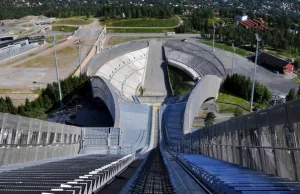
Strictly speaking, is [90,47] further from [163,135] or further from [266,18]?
[266,18]

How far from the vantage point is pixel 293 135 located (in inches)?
283

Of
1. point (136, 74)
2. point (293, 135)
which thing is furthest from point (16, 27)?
point (293, 135)

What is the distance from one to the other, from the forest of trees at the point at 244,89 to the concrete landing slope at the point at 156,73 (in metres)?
8.18

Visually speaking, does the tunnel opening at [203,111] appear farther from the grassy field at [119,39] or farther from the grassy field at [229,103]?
the grassy field at [119,39]

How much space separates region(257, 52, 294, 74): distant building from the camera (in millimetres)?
54244

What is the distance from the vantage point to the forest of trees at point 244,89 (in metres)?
43.4

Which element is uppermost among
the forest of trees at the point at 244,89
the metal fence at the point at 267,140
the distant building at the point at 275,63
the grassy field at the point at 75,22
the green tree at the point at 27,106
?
the grassy field at the point at 75,22

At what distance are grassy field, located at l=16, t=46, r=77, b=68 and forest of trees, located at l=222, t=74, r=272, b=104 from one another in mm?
22231

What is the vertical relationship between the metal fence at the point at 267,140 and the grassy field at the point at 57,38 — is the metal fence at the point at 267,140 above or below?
below

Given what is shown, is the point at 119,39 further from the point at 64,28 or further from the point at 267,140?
the point at 267,140

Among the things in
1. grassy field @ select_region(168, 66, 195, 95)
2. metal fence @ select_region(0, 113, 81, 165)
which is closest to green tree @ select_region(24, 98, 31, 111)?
metal fence @ select_region(0, 113, 81, 165)

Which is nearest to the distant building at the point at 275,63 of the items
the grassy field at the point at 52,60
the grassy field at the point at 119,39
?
the grassy field at the point at 119,39

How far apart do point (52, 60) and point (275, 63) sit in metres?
32.7

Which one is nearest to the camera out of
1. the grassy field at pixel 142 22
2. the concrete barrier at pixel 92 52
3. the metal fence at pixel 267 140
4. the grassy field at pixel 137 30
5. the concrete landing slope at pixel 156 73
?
the metal fence at pixel 267 140
